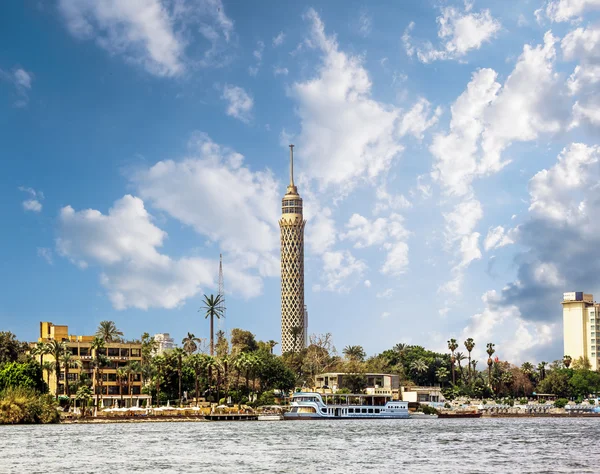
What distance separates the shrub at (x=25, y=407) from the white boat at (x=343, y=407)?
38638 mm

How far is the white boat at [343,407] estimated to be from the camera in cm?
16625

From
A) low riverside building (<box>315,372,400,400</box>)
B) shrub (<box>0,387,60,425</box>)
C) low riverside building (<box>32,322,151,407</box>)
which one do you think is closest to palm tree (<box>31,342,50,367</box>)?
low riverside building (<box>32,322,151,407</box>)

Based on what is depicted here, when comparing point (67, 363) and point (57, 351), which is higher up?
point (57, 351)

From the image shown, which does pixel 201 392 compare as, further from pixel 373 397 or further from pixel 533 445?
pixel 533 445

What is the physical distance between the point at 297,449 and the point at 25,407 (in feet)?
197

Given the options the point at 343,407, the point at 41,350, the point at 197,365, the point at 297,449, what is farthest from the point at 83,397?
the point at 297,449

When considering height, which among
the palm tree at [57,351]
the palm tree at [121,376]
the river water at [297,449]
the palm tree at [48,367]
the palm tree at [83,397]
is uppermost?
the palm tree at [57,351]

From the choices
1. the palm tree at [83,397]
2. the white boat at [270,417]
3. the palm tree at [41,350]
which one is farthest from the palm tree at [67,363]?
the white boat at [270,417]

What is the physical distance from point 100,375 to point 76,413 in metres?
10.0

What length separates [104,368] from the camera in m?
176

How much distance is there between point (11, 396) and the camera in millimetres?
144125

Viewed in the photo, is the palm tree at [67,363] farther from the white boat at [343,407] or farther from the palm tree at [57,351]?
the white boat at [343,407]

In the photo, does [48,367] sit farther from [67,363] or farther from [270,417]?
[270,417]

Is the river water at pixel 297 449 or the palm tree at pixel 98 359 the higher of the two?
the palm tree at pixel 98 359
